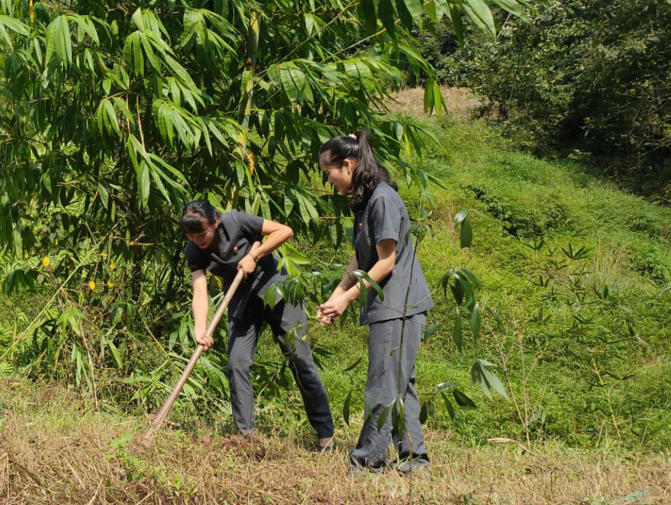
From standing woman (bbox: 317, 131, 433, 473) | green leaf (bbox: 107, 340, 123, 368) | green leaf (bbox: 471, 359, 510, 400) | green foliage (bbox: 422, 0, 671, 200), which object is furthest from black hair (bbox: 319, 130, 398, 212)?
Result: green foliage (bbox: 422, 0, 671, 200)

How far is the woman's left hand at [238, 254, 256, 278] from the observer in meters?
3.91

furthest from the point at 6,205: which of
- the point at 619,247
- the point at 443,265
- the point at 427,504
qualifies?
the point at 619,247

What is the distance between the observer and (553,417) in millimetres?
5484

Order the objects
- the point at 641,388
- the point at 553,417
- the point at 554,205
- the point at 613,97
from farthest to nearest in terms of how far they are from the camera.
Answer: the point at 613,97 → the point at 554,205 → the point at 641,388 → the point at 553,417

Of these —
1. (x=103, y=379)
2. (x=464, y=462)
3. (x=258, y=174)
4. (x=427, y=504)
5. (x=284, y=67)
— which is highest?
(x=284, y=67)

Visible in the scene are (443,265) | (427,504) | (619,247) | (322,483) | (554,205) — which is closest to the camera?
(427,504)

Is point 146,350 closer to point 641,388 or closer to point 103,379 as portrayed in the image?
point 103,379

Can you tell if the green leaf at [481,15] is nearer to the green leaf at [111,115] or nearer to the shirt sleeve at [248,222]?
the shirt sleeve at [248,222]

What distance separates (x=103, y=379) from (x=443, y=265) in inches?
217

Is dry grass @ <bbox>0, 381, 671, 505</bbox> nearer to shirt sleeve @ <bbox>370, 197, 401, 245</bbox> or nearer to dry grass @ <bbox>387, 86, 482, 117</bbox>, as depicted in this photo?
shirt sleeve @ <bbox>370, 197, 401, 245</bbox>

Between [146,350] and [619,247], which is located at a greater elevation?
[146,350]

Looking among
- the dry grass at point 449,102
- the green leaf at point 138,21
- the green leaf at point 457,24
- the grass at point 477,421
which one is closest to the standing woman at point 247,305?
the grass at point 477,421

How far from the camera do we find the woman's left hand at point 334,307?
3.28m

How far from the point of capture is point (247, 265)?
3920 mm
